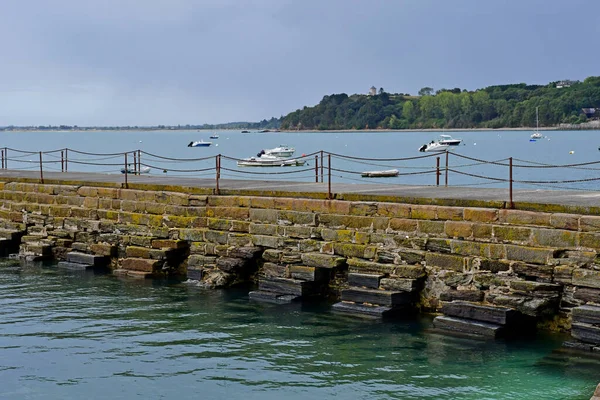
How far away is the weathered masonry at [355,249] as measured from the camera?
13.2 meters

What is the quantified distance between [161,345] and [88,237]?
8454mm

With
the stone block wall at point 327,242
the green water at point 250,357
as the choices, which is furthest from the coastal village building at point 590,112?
the green water at point 250,357

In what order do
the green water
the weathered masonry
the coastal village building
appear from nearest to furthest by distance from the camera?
the green water, the weathered masonry, the coastal village building

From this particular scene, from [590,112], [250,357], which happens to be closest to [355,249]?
[250,357]

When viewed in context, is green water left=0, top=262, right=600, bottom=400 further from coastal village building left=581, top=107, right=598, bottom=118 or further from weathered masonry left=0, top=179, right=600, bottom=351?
coastal village building left=581, top=107, right=598, bottom=118

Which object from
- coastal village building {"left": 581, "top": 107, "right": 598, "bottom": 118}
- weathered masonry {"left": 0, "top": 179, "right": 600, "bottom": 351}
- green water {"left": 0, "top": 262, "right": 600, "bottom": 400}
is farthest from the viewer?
coastal village building {"left": 581, "top": 107, "right": 598, "bottom": 118}

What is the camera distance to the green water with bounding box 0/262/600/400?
11391 millimetres

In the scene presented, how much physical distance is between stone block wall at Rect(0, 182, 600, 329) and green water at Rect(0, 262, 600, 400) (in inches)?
30.3

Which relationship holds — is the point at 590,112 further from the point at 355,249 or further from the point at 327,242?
the point at 355,249

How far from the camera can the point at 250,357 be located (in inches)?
507

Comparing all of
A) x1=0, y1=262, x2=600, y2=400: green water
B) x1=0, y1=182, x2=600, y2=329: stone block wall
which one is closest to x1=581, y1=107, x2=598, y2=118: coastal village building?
x1=0, y1=182, x2=600, y2=329: stone block wall

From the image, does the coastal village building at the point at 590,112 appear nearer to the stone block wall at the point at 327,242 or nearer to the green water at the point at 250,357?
the stone block wall at the point at 327,242

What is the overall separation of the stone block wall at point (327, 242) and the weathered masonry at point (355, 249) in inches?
0.9

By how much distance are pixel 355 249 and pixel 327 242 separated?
72 centimetres
